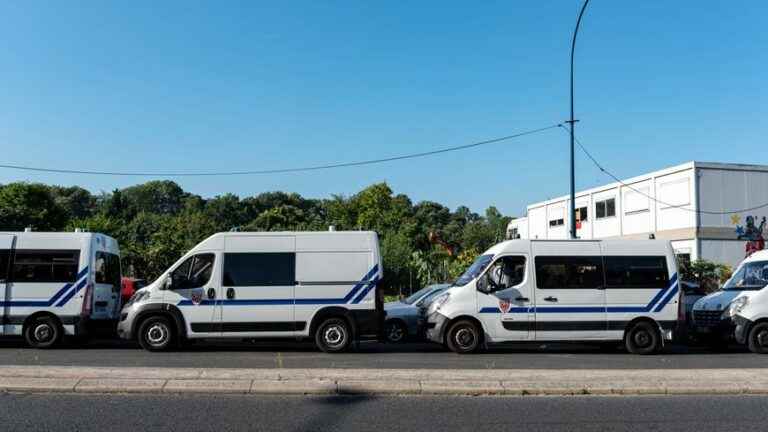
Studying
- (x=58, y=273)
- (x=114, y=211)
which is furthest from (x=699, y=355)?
(x=114, y=211)

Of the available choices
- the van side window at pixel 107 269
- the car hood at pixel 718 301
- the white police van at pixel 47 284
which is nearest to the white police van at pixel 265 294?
the white police van at pixel 47 284

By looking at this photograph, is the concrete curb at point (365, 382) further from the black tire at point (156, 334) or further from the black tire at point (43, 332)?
the black tire at point (43, 332)

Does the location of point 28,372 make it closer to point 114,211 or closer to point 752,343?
point 752,343

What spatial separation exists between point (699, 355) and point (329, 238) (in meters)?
7.92

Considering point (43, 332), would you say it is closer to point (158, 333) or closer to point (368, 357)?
point (158, 333)

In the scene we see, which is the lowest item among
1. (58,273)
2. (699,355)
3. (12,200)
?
(699,355)

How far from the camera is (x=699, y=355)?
47.5 feet

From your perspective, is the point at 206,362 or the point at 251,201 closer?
the point at 206,362

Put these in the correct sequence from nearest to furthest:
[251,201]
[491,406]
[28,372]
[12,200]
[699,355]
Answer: [491,406] → [28,372] → [699,355] → [12,200] → [251,201]

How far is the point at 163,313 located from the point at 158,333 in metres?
0.40

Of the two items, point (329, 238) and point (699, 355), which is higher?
point (329, 238)

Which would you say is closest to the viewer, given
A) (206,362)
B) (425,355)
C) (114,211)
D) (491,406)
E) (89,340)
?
(491,406)

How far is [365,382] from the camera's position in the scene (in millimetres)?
9281

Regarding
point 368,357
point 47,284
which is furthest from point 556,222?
point 47,284
